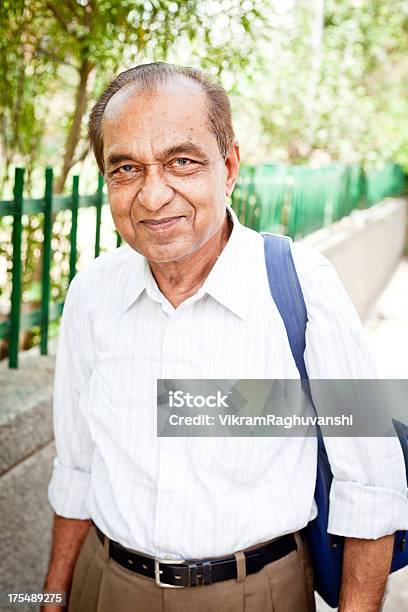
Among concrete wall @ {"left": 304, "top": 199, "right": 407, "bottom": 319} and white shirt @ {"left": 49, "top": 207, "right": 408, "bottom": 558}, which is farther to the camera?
concrete wall @ {"left": 304, "top": 199, "right": 407, "bottom": 319}

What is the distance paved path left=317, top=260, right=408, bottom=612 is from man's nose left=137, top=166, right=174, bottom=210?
99.7 inches

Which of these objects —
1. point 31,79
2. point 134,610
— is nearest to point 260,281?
point 134,610

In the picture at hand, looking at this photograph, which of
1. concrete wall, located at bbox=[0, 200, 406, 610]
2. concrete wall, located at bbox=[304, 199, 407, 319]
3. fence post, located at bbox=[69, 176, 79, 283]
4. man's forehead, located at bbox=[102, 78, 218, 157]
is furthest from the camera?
concrete wall, located at bbox=[304, 199, 407, 319]

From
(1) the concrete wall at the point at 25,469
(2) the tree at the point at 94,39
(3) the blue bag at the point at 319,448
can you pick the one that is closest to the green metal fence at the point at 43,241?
(1) the concrete wall at the point at 25,469

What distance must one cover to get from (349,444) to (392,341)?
692 centimetres

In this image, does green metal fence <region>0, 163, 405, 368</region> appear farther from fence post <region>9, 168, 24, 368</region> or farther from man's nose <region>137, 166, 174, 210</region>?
man's nose <region>137, 166, 174, 210</region>

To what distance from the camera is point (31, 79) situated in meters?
4.04

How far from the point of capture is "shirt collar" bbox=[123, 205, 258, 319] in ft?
5.20

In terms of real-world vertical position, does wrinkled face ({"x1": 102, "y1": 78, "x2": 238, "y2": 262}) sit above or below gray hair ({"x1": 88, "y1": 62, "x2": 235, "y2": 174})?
below

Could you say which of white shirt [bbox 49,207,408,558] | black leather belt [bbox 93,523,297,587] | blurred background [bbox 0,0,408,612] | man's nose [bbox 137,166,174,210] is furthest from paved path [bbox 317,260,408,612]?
man's nose [bbox 137,166,174,210]

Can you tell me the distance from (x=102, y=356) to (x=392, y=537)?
76cm

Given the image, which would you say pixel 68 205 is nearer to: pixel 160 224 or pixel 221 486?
pixel 160 224

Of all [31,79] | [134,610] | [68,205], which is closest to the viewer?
[134,610]

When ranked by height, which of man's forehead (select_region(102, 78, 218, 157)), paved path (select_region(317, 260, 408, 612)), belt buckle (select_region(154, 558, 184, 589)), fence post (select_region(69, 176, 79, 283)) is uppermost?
man's forehead (select_region(102, 78, 218, 157))
